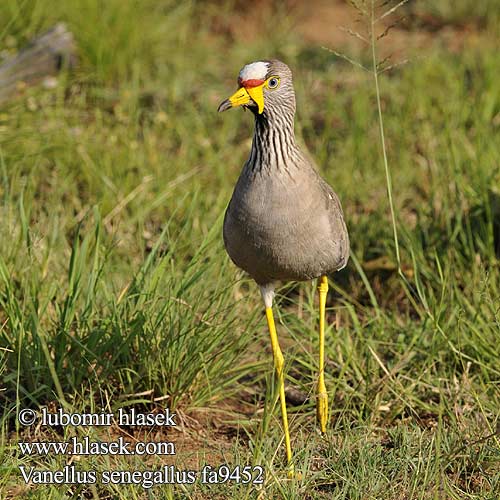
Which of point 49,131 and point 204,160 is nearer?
point 49,131

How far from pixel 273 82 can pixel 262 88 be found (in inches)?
2.6

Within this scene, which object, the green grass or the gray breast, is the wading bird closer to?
the gray breast

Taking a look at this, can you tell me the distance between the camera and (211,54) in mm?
7703

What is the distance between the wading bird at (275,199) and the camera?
360 centimetres

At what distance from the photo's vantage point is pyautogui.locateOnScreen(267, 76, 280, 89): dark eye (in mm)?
3627

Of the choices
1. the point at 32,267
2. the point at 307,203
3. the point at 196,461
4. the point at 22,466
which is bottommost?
the point at 196,461

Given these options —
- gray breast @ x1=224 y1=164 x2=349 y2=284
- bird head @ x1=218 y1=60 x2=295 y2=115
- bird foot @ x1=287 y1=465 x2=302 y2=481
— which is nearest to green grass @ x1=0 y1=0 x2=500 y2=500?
bird foot @ x1=287 y1=465 x2=302 y2=481

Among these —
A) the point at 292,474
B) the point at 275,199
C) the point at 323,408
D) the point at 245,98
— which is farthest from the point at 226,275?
the point at 292,474

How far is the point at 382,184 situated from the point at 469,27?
2.94 metres

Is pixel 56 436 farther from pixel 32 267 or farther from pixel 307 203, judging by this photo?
pixel 307 203

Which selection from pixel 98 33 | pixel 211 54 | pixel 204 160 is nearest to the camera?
pixel 204 160

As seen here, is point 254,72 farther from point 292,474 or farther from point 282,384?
point 292,474

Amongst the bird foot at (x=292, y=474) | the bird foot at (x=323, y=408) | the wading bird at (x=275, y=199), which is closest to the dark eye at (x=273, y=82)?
the wading bird at (x=275, y=199)

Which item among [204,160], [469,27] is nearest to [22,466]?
[204,160]
